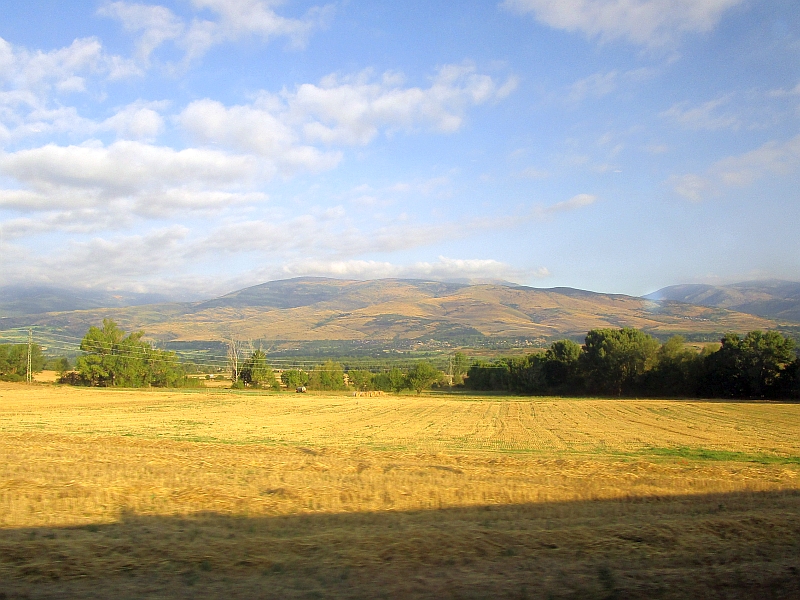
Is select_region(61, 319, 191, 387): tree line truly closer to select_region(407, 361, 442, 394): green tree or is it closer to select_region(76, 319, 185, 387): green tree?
select_region(76, 319, 185, 387): green tree

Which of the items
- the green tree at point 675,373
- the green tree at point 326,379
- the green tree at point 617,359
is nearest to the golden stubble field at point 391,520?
the green tree at point 675,373

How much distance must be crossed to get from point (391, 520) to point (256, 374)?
92750mm

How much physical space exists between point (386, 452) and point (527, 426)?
15658 millimetres

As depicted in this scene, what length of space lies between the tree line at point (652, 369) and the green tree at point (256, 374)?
36.2m

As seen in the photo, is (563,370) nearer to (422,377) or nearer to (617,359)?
(617,359)

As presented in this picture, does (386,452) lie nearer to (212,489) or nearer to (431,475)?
(431,475)

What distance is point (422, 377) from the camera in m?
98.9

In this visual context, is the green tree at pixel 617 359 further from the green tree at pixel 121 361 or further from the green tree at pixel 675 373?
the green tree at pixel 121 361

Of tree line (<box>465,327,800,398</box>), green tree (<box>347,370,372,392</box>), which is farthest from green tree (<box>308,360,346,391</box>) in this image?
tree line (<box>465,327,800,398</box>)

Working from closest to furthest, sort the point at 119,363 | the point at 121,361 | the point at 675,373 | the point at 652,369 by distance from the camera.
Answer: the point at 675,373, the point at 652,369, the point at 119,363, the point at 121,361

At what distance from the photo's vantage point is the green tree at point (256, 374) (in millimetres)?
99938

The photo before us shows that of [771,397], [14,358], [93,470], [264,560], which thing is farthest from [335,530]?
[14,358]

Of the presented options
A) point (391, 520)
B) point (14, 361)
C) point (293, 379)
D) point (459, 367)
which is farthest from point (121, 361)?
point (391, 520)

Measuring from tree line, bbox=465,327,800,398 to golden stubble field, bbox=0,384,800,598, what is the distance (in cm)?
5531
